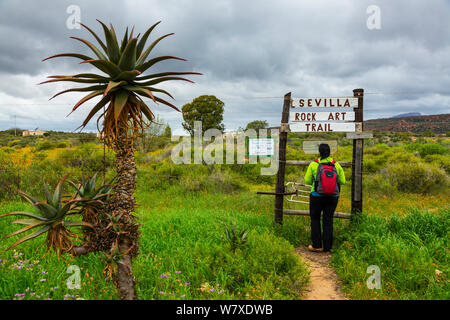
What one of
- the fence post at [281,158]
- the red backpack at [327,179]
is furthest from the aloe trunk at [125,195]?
the fence post at [281,158]

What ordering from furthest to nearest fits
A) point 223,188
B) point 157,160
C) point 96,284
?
1. point 157,160
2. point 223,188
3. point 96,284

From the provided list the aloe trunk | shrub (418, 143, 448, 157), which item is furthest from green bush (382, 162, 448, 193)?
the aloe trunk

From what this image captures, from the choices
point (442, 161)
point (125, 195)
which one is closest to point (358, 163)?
point (125, 195)

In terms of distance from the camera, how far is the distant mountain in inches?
1348

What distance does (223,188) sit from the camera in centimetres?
1112

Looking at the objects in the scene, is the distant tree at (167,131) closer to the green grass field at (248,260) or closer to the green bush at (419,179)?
the green grass field at (248,260)

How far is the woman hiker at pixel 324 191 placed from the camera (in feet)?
18.3

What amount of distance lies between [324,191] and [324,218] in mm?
661

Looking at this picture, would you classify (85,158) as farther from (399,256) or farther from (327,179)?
(399,256)

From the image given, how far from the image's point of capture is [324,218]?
587 centimetres

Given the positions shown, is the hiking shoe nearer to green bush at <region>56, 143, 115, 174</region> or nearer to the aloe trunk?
the aloe trunk
